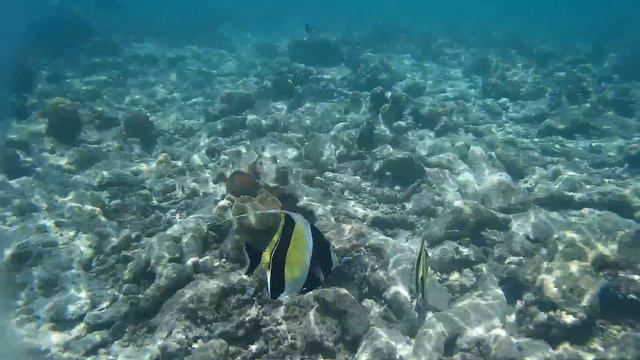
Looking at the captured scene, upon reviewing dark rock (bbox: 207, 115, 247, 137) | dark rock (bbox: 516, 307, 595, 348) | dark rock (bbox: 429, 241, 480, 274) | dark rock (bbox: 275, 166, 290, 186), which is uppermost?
dark rock (bbox: 207, 115, 247, 137)

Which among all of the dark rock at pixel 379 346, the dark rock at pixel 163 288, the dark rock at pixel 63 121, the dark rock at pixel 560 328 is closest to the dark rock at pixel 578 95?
the dark rock at pixel 560 328

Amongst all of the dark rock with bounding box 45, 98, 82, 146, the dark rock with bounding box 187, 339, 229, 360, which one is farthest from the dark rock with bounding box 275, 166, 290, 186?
the dark rock with bounding box 45, 98, 82, 146

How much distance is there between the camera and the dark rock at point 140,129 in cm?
1360

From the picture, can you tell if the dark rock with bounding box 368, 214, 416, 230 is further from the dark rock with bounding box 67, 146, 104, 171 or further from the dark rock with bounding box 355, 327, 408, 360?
the dark rock with bounding box 67, 146, 104, 171

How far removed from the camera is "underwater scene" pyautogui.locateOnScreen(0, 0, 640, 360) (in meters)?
6.04

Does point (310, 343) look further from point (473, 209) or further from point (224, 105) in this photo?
point (224, 105)

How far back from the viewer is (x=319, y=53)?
2517cm

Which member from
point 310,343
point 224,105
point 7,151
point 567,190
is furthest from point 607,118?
point 7,151

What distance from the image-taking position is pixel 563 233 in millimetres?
8203

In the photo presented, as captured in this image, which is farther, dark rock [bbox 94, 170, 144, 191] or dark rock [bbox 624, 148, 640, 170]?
dark rock [bbox 624, 148, 640, 170]

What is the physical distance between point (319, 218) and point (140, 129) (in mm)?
8292

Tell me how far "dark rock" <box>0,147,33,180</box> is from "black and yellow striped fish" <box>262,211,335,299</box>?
12563 millimetres

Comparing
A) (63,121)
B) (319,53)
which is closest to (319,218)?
(63,121)

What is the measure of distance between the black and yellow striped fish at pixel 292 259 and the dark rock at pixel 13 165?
12563 millimetres
